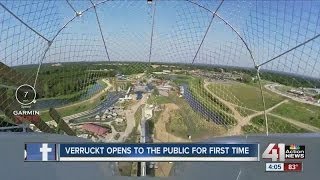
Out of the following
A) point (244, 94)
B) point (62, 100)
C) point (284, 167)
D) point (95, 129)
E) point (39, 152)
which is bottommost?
point (284, 167)

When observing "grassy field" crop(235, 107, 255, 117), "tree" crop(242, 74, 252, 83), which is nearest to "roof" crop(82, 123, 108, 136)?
"grassy field" crop(235, 107, 255, 117)

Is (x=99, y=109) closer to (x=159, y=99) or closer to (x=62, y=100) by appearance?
(x=62, y=100)

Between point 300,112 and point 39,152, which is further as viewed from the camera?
point 300,112

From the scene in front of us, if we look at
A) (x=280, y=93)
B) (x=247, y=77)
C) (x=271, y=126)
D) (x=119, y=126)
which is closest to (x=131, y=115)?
(x=119, y=126)

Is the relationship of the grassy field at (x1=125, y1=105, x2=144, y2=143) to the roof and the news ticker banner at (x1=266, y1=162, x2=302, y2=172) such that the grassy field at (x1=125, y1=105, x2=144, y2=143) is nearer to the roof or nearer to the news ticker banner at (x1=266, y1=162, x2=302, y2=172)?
the roof

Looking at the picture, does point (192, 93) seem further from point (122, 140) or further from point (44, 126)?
point (44, 126)

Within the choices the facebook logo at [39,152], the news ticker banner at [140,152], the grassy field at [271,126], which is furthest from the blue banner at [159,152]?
the grassy field at [271,126]

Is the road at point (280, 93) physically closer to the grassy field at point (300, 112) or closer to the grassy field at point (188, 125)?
the grassy field at point (300, 112)
